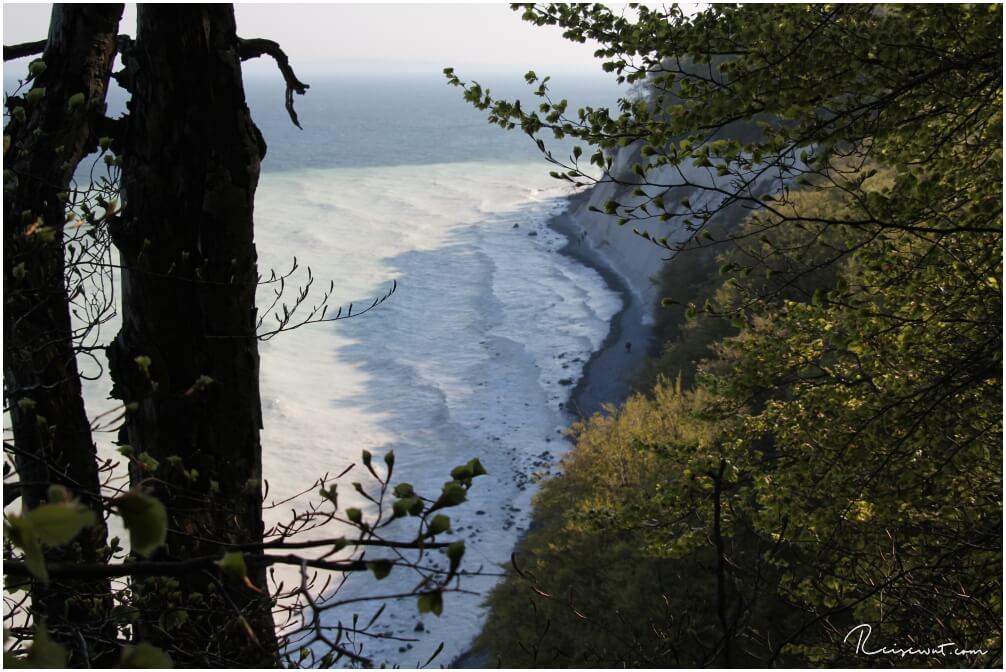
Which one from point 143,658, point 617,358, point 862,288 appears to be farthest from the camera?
point 617,358

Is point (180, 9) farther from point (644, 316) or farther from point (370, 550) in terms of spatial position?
point (644, 316)

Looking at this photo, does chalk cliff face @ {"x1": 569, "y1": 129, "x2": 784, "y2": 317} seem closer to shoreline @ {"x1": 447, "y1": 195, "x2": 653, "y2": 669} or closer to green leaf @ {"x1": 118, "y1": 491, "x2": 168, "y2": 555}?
shoreline @ {"x1": 447, "y1": 195, "x2": 653, "y2": 669}

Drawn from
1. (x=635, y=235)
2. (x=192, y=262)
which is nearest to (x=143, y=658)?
(x=192, y=262)

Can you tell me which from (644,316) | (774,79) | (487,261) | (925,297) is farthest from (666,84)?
(487,261)

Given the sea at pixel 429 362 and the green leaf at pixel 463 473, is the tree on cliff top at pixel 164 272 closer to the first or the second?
the green leaf at pixel 463 473

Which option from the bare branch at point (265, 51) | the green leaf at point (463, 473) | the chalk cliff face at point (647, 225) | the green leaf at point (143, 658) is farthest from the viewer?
the chalk cliff face at point (647, 225)

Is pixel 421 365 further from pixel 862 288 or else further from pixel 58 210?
pixel 58 210

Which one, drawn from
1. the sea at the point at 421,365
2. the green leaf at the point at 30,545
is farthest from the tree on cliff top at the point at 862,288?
the green leaf at the point at 30,545
